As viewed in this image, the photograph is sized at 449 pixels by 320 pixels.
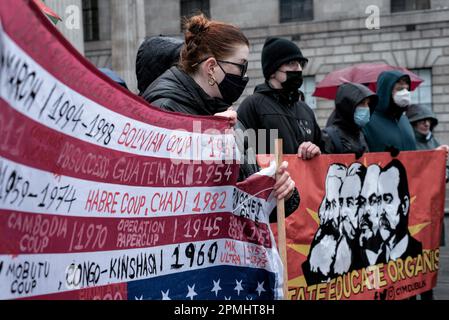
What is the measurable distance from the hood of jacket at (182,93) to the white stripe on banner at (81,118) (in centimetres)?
14

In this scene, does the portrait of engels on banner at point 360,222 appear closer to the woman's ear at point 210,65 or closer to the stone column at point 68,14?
the woman's ear at point 210,65

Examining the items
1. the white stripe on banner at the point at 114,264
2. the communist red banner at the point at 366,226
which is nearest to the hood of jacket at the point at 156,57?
the communist red banner at the point at 366,226

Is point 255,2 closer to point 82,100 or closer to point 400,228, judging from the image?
point 400,228

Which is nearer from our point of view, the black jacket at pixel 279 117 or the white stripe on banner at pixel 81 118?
the white stripe on banner at pixel 81 118

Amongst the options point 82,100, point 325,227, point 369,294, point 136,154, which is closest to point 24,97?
point 82,100

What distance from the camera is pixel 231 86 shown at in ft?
10.7

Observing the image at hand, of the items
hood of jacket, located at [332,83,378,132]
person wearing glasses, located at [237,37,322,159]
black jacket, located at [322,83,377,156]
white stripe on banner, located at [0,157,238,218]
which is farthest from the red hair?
hood of jacket, located at [332,83,378,132]

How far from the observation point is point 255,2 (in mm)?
24453

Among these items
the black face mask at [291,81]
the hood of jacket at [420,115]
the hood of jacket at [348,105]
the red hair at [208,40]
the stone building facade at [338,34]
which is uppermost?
the stone building facade at [338,34]

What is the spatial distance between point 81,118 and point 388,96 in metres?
4.95

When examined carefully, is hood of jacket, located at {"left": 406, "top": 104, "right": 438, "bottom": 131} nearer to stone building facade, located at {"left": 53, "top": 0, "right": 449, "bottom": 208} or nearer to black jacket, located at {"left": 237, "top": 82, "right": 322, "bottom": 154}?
black jacket, located at {"left": 237, "top": 82, "right": 322, "bottom": 154}

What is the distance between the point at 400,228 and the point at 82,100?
413cm

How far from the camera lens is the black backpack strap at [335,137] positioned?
5762 millimetres

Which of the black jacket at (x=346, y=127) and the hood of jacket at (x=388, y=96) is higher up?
the hood of jacket at (x=388, y=96)
